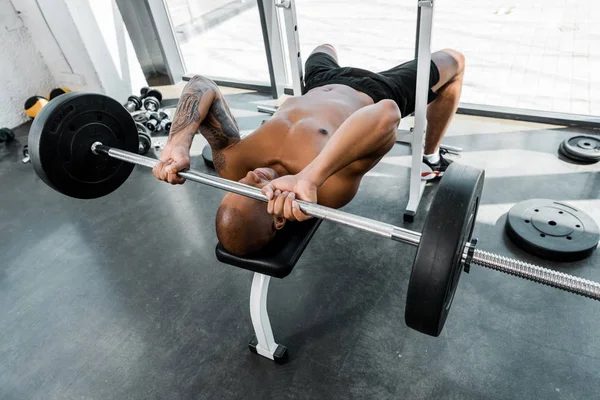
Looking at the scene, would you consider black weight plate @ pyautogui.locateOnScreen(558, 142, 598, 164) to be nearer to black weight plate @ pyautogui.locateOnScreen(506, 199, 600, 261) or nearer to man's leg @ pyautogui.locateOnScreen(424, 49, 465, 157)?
black weight plate @ pyautogui.locateOnScreen(506, 199, 600, 261)

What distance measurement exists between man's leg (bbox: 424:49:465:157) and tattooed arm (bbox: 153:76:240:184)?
95cm

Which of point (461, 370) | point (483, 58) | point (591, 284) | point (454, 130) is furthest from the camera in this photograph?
point (483, 58)

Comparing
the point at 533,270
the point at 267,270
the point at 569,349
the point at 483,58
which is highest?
the point at 533,270

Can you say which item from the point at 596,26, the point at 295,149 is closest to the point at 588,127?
the point at 596,26

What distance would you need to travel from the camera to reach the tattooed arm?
4.11ft

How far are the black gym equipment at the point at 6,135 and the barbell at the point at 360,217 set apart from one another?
2.15m

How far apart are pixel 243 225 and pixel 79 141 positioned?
26.4 inches

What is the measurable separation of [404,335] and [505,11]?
245 centimetres

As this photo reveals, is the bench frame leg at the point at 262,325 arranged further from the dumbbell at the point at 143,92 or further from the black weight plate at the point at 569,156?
the dumbbell at the point at 143,92

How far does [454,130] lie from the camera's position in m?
2.47

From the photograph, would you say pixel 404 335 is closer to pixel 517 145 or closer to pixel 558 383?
pixel 558 383

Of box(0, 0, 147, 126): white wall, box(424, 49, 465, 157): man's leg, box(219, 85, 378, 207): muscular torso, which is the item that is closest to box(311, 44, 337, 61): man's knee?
box(424, 49, 465, 157): man's leg

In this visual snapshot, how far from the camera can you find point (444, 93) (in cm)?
190

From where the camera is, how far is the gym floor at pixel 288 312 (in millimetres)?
1295
